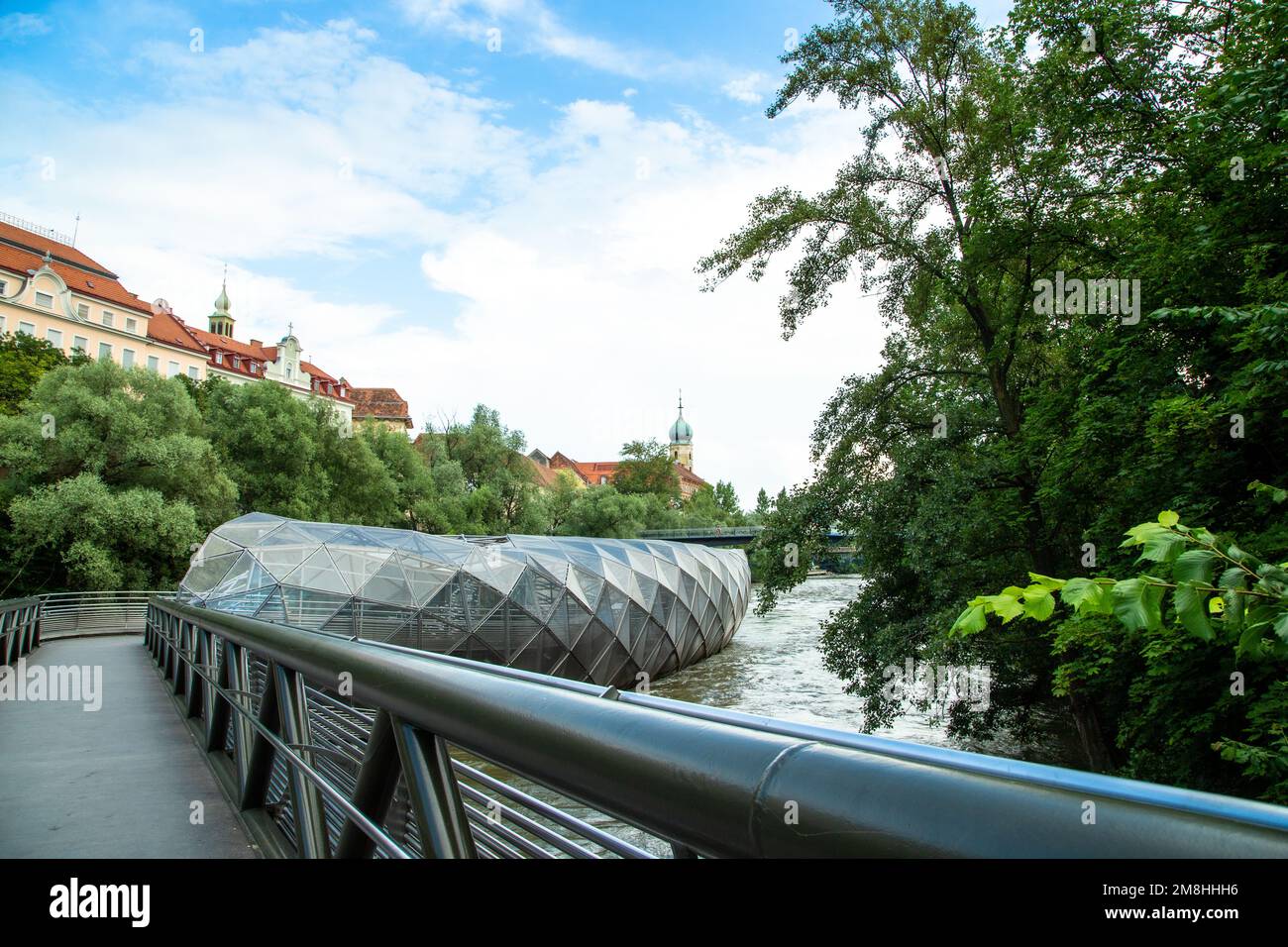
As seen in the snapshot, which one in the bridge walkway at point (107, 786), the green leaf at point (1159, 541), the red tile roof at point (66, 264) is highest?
the red tile roof at point (66, 264)

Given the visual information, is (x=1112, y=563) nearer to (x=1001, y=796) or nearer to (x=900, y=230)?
(x=900, y=230)

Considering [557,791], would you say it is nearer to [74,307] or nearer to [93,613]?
[93,613]

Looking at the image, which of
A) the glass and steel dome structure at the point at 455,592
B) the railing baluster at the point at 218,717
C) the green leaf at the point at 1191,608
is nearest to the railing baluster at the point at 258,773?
the railing baluster at the point at 218,717

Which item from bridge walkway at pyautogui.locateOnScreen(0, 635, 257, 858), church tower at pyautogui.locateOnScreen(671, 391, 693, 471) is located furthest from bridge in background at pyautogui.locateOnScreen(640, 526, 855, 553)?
church tower at pyautogui.locateOnScreen(671, 391, 693, 471)

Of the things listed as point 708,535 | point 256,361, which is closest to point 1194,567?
point 708,535

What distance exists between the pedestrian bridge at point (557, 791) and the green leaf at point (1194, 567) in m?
1.29

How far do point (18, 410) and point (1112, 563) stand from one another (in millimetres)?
43633

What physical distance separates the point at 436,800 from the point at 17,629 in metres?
15.3

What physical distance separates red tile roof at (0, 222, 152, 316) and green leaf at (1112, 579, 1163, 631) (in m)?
64.0

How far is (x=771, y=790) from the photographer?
0.82m

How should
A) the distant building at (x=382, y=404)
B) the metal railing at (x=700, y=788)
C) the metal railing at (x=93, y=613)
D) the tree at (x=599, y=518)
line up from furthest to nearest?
the distant building at (x=382, y=404) → the tree at (x=599, y=518) → the metal railing at (x=93, y=613) → the metal railing at (x=700, y=788)

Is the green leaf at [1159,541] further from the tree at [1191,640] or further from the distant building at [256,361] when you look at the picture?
the distant building at [256,361]

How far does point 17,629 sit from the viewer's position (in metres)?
13.2

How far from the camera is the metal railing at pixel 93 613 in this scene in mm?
22797
